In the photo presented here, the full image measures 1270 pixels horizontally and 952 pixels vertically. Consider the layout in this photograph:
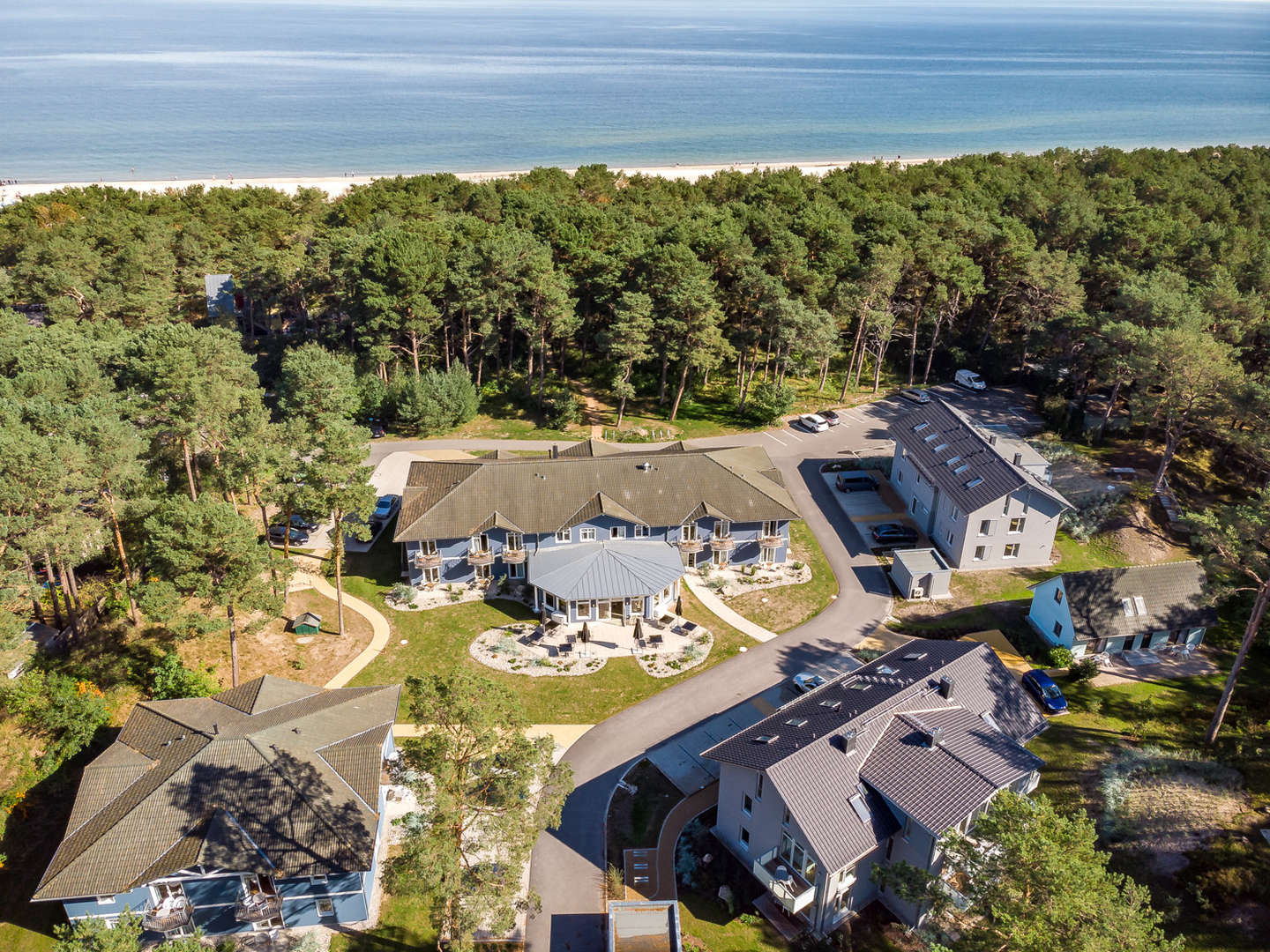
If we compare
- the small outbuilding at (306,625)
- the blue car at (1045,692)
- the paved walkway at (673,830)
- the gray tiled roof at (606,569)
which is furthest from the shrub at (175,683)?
the blue car at (1045,692)

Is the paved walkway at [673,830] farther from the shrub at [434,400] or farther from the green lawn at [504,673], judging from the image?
the shrub at [434,400]

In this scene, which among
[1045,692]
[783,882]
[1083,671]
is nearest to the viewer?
[783,882]

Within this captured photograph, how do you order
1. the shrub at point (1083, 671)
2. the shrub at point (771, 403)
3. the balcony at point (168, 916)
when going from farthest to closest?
the shrub at point (771, 403)
the shrub at point (1083, 671)
the balcony at point (168, 916)

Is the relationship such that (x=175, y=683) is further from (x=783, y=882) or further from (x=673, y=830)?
(x=783, y=882)

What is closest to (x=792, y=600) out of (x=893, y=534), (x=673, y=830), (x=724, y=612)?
(x=724, y=612)

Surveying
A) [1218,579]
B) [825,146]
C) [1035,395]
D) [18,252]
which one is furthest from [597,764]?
[825,146]

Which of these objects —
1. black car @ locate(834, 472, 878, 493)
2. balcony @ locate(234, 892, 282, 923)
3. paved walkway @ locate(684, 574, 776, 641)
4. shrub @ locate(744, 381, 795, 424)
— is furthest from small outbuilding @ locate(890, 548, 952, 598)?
balcony @ locate(234, 892, 282, 923)

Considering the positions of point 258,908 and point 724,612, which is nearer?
point 258,908
